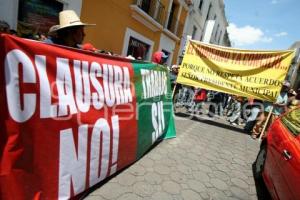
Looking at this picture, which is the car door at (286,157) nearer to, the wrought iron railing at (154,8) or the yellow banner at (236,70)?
the yellow banner at (236,70)

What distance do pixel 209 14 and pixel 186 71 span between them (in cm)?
1830

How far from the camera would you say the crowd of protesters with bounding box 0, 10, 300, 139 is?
272 cm

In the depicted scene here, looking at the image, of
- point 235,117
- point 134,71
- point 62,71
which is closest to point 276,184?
point 134,71

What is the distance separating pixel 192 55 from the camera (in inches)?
275

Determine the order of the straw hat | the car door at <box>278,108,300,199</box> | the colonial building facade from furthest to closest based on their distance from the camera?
the colonial building facade → the straw hat → the car door at <box>278,108,300,199</box>

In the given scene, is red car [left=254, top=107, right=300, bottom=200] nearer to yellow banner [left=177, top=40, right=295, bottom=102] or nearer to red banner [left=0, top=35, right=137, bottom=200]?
red banner [left=0, top=35, right=137, bottom=200]

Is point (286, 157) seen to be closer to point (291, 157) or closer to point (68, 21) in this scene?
point (291, 157)

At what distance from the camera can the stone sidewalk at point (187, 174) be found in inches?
114

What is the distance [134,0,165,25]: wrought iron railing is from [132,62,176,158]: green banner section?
8072 millimetres

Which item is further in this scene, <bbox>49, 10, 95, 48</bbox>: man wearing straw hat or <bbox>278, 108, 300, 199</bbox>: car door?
<bbox>49, 10, 95, 48</bbox>: man wearing straw hat

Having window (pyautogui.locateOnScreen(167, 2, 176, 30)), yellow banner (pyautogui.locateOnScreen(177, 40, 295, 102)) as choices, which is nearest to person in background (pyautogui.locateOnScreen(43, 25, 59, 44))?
yellow banner (pyautogui.locateOnScreen(177, 40, 295, 102))

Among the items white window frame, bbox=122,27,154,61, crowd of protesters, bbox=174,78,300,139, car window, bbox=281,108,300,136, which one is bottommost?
crowd of protesters, bbox=174,78,300,139

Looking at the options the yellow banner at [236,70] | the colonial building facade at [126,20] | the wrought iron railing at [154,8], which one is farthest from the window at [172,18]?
the yellow banner at [236,70]

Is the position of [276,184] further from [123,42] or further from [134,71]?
[123,42]
